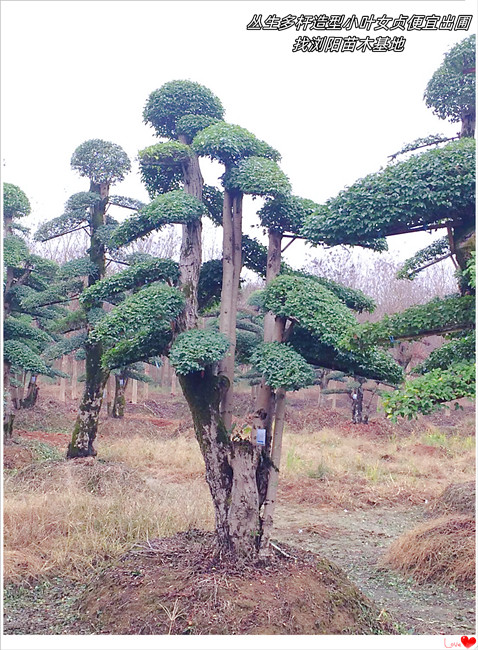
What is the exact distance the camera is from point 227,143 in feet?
16.3

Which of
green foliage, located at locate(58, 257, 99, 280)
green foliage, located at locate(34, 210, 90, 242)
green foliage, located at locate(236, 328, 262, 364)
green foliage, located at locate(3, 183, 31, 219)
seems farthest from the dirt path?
green foliage, located at locate(3, 183, 31, 219)

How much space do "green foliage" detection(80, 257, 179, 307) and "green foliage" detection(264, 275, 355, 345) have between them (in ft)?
3.57

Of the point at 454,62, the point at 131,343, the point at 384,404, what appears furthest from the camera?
the point at 131,343

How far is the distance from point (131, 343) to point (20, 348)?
5.29 meters

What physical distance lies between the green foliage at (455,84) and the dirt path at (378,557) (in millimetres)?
3825

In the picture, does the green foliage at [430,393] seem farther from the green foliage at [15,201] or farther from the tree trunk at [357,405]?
the tree trunk at [357,405]

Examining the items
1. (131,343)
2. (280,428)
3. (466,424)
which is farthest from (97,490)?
(466,424)

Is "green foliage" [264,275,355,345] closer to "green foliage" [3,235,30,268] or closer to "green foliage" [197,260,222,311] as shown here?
"green foliage" [197,260,222,311]

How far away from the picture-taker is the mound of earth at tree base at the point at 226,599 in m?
3.95

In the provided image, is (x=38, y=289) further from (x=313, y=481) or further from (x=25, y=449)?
(x=313, y=481)

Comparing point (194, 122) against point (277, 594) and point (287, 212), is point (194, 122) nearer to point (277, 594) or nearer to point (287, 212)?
point (287, 212)

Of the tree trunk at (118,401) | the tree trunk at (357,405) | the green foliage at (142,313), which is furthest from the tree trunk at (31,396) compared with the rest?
the green foliage at (142,313)

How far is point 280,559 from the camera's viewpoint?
477cm

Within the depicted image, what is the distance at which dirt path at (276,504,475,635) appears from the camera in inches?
183
